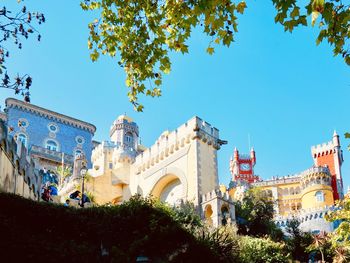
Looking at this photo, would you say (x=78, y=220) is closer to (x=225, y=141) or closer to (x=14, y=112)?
(x=225, y=141)

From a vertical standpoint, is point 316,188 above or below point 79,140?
below

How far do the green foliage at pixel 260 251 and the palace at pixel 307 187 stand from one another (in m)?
22.1

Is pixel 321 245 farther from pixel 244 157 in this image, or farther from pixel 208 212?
pixel 244 157

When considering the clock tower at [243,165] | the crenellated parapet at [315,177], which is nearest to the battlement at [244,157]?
the clock tower at [243,165]

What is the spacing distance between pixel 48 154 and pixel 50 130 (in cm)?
337

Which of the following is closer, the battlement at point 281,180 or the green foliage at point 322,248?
the green foliage at point 322,248

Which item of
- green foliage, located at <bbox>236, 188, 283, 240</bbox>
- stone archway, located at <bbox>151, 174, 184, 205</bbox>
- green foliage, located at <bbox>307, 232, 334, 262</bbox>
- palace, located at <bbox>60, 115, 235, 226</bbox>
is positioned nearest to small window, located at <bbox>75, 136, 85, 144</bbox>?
palace, located at <bbox>60, 115, 235, 226</bbox>

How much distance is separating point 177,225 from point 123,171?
2158 centimetres

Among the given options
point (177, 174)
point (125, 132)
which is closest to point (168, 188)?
point (177, 174)

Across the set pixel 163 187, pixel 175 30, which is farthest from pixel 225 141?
pixel 175 30

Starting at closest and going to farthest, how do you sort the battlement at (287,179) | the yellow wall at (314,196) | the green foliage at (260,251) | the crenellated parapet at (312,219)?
the green foliage at (260,251), the crenellated parapet at (312,219), the yellow wall at (314,196), the battlement at (287,179)

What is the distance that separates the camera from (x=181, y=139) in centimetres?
3441

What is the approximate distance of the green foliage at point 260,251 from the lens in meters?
22.3

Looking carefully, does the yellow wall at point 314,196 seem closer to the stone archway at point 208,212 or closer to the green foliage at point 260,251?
the stone archway at point 208,212
